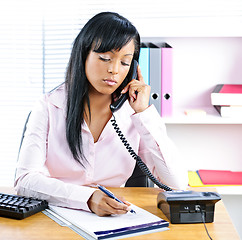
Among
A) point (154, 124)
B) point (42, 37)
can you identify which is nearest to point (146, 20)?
point (42, 37)

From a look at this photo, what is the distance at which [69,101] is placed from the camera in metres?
1.77

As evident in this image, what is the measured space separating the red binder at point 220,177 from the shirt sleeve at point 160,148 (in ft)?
→ 2.43

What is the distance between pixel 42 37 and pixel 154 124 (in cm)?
141

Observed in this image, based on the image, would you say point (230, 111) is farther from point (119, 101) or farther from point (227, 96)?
point (119, 101)

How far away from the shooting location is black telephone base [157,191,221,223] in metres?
1.32

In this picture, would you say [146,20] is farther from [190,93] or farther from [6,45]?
[6,45]

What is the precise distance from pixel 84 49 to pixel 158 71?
0.71 m

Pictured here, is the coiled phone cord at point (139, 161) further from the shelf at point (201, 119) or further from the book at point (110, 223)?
the shelf at point (201, 119)

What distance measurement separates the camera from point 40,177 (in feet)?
5.04

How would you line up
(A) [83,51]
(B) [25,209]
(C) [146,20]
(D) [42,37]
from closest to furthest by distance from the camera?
(B) [25,209] → (A) [83,51] → (C) [146,20] → (D) [42,37]

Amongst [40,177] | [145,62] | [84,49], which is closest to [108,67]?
[84,49]

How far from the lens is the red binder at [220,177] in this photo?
2.41 metres

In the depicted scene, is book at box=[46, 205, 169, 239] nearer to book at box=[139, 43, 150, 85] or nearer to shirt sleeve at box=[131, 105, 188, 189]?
shirt sleeve at box=[131, 105, 188, 189]

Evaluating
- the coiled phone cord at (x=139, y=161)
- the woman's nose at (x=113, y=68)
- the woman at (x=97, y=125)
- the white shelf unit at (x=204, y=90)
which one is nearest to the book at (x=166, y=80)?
the white shelf unit at (x=204, y=90)
